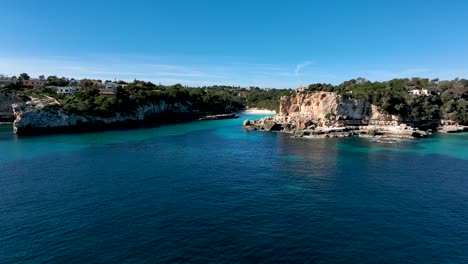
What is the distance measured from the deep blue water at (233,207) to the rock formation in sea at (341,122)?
2120cm

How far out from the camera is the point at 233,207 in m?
25.4

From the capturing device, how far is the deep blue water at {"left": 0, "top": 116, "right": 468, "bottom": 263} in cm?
1869

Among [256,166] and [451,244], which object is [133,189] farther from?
[451,244]

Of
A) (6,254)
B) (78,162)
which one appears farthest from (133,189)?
(78,162)

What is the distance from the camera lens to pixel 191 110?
12075 cm

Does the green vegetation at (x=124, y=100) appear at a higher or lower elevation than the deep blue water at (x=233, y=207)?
higher

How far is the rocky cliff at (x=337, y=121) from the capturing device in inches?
2722

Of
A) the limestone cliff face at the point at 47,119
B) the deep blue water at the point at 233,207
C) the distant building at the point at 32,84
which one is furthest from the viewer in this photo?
the distant building at the point at 32,84

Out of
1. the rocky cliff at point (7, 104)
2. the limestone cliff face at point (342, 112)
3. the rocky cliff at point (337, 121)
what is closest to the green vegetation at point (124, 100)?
the rocky cliff at point (7, 104)

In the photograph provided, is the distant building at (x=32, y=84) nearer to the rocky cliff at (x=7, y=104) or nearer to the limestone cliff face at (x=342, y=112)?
the rocky cliff at (x=7, y=104)

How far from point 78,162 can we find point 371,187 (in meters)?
33.2

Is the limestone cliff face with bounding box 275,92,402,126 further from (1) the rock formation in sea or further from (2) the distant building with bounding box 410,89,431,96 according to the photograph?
(2) the distant building with bounding box 410,89,431,96

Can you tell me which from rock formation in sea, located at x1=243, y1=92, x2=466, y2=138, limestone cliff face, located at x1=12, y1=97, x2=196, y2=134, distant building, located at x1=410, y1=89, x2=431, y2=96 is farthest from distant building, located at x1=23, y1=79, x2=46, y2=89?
distant building, located at x1=410, y1=89, x2=431, y2=96

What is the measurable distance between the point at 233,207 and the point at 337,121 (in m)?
55.2
